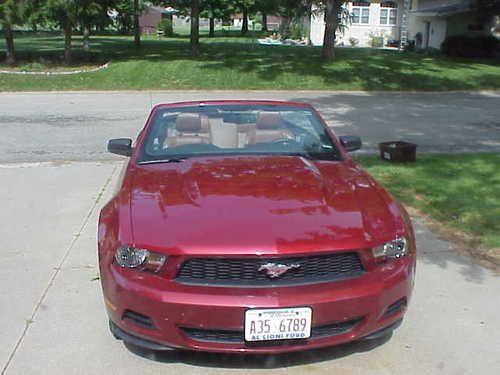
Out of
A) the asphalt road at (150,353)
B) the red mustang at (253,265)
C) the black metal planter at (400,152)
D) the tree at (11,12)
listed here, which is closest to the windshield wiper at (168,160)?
the red mustang at (253,265)

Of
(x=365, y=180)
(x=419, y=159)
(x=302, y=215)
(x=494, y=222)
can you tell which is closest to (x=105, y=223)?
(x=302, y=215)

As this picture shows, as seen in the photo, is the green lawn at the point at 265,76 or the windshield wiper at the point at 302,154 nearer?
the windshield wiper at the point at 302,154

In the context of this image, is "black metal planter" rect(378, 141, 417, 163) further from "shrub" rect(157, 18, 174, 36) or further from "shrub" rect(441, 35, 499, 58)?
"shrub" rect(157, 18, 174, 36)

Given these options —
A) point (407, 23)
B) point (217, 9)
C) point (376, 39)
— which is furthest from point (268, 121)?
point (217, 9)

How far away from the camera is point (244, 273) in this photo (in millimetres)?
2881

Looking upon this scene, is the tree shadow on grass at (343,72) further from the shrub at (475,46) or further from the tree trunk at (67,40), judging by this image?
the shrub at (475,46)

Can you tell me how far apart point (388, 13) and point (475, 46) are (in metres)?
15.5

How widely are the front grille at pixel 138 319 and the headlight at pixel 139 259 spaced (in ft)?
0.80

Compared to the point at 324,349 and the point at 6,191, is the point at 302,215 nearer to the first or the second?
the point at 324,349

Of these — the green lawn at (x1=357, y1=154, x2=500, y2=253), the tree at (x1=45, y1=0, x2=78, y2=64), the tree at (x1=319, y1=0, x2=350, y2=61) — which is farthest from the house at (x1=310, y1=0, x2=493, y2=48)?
the green lawn at (x1=357, y1=154, x2=500, y2=253)

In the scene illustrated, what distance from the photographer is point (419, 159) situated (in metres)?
8.50

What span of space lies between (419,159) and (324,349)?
5.78m

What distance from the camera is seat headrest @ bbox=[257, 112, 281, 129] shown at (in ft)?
14.9

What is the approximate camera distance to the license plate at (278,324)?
2.81 meters
